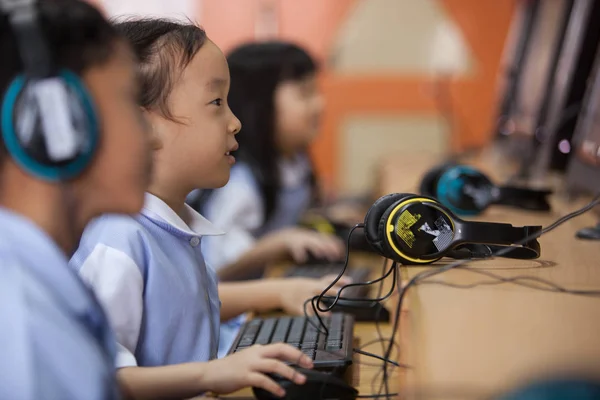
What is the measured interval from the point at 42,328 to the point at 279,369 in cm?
30

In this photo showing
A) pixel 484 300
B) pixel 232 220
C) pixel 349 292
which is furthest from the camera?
pixel 232 220

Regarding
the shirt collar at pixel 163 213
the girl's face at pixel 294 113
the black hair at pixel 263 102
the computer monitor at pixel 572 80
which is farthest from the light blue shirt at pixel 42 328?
the girl's face at pixel 294 113

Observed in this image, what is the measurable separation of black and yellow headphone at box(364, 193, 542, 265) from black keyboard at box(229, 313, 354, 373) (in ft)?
0.41

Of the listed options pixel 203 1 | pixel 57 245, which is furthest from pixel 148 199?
pixel 203 1

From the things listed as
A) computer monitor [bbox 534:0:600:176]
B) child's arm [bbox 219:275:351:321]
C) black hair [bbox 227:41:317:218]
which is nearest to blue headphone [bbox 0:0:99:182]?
child's arm [bbox 219:275:351:321]

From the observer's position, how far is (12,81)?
508 mm

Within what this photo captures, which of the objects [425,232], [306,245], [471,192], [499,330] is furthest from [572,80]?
[499,330]

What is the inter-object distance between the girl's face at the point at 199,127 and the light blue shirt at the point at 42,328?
0.36 m

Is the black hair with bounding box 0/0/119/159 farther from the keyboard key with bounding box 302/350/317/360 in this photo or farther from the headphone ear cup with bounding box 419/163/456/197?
the headphone ear cup with bounding box 419/163/456/197

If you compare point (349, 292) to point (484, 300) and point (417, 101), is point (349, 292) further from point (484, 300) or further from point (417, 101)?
point (417, 101)

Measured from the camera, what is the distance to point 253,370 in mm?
719

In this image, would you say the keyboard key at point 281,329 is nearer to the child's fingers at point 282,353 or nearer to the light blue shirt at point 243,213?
the child's fingers at point 282,353

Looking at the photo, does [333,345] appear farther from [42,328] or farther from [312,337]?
[42,328]

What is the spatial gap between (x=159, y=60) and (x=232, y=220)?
100cm
